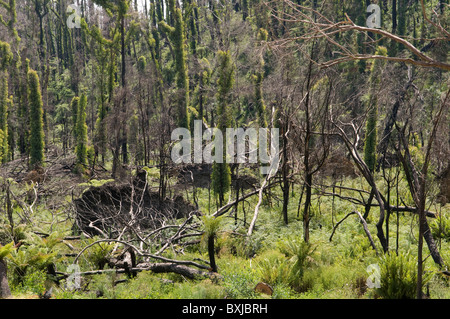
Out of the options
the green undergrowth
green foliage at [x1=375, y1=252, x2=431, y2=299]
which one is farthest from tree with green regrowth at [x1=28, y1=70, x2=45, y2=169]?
green foliage at [x1=375, y1=252, x2=431, y2=299]

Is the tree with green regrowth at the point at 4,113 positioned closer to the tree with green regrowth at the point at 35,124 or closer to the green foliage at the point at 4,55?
the tree with green regrowth at the point at 35,124

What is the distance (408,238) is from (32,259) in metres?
9.09

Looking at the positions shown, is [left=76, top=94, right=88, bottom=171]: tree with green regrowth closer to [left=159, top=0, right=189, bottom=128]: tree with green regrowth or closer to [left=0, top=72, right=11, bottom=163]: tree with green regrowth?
[left=0, top=72, right=11, bottom=163]: tree with green regrowth

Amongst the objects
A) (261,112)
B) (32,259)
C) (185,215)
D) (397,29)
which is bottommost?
(185,215)

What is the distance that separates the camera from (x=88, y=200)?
13.4m

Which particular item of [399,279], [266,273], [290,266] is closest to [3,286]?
[266,273]

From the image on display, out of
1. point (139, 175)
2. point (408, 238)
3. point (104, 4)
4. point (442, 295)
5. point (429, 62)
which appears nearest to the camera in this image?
point (429, 62)
